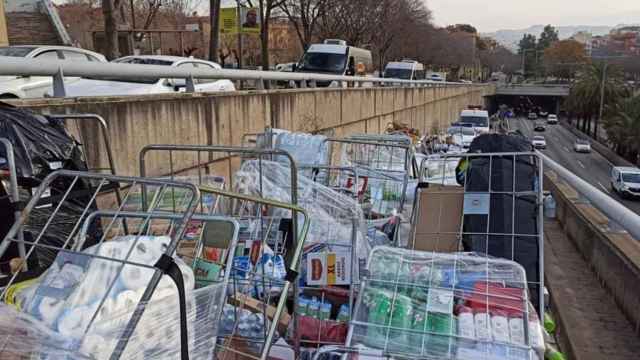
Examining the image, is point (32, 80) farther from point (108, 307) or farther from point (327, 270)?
point (108, 307)

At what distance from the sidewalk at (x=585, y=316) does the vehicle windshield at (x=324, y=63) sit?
1470 cm

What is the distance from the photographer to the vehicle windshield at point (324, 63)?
21.6m

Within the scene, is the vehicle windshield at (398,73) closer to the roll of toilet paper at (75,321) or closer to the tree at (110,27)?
the tree at (110,27)

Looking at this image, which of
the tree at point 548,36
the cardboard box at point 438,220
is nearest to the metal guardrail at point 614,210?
the cardboard box at point 438,220

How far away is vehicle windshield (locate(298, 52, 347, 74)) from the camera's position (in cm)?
2162

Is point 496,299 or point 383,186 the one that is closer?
point 496,299

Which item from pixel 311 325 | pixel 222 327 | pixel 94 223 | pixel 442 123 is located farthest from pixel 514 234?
pixel 442 123

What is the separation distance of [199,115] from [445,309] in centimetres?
425

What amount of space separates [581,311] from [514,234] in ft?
9.99

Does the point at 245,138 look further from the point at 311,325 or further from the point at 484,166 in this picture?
the point at 311,325

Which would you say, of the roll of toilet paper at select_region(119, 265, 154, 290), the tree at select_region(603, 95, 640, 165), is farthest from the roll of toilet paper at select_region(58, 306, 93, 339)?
the tree at select_region(603, 95, 640, 165)

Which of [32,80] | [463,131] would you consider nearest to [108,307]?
[32,80]

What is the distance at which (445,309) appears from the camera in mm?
2660

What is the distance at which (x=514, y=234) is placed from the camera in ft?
13.4
